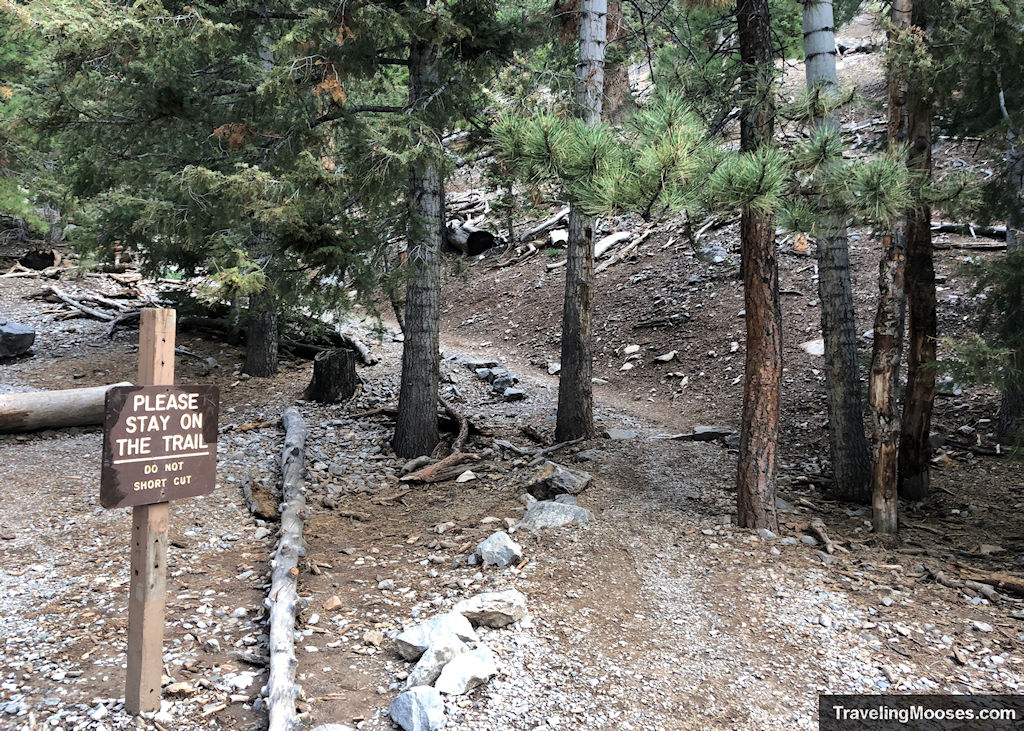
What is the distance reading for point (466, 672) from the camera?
4215mm

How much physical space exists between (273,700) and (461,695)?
1111 millimetres

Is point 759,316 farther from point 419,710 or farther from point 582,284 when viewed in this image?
point 419,710

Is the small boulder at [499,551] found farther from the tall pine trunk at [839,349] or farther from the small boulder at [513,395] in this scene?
the small boulder at [513,395]

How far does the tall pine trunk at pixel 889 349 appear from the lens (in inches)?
250

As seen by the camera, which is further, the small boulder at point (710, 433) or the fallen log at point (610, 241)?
the fallen log at point (610, 241)

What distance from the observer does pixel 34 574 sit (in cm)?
552

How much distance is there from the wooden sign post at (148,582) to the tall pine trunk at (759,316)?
480 cm

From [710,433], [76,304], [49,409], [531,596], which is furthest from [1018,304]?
[76,304]

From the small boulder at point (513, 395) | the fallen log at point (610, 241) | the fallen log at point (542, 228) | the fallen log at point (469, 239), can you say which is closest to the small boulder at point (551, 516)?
the small boulder at point (513, 395)

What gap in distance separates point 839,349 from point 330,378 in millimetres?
7607

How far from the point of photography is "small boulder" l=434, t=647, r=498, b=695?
415 cm

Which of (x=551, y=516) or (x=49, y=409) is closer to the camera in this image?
(x=551, y=516)

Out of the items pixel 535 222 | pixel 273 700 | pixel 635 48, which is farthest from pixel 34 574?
pixel 535 222

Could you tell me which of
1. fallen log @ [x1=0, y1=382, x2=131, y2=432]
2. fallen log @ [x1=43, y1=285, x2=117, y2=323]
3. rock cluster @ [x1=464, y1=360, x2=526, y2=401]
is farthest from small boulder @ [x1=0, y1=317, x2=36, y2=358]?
rock cluster @ [x1=464, y1=360, x2=526, y2=401]
